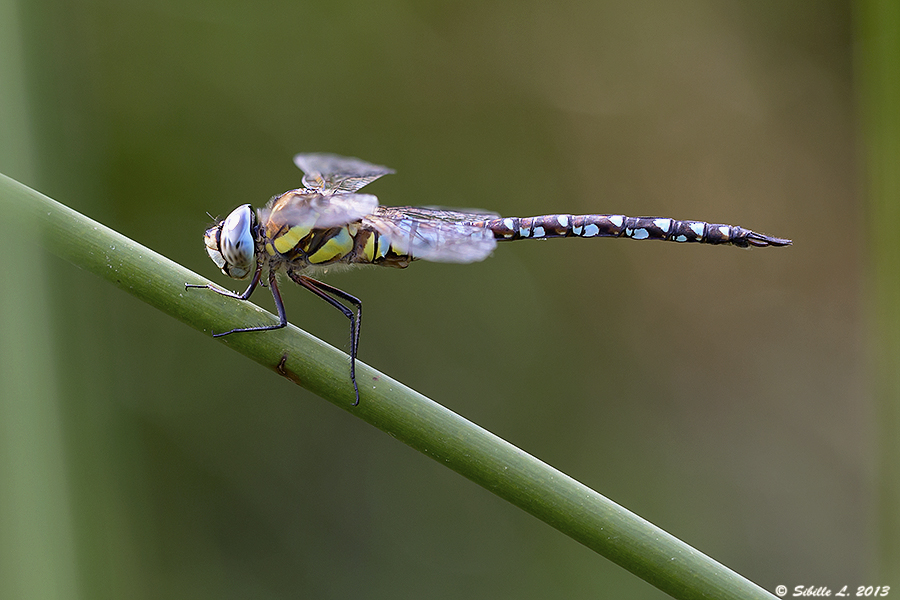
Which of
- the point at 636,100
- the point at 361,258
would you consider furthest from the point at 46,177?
the point at 636,100

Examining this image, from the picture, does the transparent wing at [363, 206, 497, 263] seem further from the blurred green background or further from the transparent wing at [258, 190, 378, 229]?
the blurred green background

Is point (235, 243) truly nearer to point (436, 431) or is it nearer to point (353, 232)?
point (353, 232)

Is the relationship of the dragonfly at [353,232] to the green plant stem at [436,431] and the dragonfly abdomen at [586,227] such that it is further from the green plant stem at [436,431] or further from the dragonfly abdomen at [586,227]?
the green plant stem at [436,431]

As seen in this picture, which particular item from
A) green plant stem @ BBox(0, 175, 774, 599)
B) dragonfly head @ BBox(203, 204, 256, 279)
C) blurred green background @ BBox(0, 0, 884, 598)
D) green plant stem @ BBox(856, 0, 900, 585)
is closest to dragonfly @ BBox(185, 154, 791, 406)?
dragonfly head @ BBox(203, 204, 256, 279)

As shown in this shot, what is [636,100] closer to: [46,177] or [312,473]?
[312,473]

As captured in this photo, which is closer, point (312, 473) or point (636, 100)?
point (312, 473)
